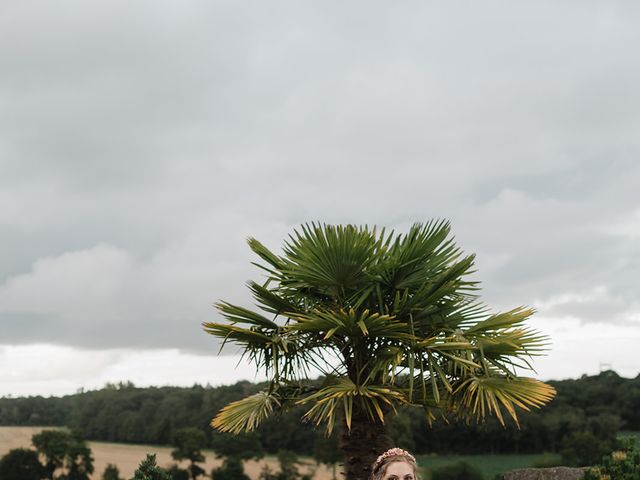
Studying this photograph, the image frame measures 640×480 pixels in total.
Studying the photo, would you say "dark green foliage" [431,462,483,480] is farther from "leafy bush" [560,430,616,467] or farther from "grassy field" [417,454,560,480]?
"leafy bush" [560,430,616,467]

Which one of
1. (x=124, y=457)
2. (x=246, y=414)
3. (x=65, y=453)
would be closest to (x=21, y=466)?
(x=65, y=453)

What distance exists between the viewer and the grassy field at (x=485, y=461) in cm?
3941

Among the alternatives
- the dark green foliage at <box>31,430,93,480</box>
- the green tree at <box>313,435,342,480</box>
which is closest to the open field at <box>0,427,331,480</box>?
the dark green foliage at <box>31,430,93,480</box>

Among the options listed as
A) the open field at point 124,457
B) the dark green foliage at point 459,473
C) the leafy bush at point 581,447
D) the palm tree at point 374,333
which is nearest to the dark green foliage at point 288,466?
the open field at point 124,457

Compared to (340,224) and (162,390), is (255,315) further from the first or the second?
(162,390)

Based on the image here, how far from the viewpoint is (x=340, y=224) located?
11.1 m

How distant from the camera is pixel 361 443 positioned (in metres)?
10.6

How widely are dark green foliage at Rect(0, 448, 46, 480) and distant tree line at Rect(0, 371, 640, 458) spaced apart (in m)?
4.49

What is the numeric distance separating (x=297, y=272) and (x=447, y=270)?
7.00 ft

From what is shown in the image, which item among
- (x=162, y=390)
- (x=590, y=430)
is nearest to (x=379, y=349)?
(x=590, y=430)

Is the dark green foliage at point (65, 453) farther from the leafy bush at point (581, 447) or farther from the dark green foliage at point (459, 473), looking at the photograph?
the leafy bush at point (581, 447)

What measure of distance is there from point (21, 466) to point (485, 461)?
81.3 ft

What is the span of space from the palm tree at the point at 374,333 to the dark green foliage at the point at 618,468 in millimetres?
1861

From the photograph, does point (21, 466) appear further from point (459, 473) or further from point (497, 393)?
point (497, 393)
